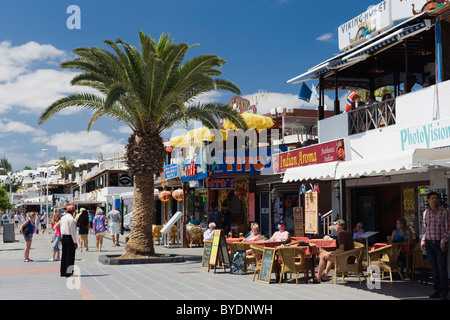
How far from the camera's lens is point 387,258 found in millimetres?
12336

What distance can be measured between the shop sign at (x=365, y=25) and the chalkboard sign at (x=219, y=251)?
798 centimetres

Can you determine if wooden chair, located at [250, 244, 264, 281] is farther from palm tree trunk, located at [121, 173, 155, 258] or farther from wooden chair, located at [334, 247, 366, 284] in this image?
palm tree trunk, located at [121, 173, 155, 258]

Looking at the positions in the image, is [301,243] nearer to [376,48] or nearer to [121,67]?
[376,48]

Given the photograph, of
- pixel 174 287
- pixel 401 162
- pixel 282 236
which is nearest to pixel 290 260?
pixel 282 236

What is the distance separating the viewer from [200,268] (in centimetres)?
1532

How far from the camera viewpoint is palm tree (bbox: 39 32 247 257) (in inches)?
675

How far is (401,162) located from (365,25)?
9.30 meters

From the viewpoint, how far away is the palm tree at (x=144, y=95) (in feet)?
56.2

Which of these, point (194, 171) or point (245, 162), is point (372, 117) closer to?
point (245, 162)

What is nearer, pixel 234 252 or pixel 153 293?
pixel 153 293

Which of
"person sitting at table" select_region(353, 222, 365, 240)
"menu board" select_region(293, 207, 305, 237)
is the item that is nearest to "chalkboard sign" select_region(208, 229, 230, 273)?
"person sitting at table" select_region(353, 222, 365, 240)

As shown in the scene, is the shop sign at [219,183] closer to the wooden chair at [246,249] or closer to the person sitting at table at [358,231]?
the person sitting at table at [358,231]
